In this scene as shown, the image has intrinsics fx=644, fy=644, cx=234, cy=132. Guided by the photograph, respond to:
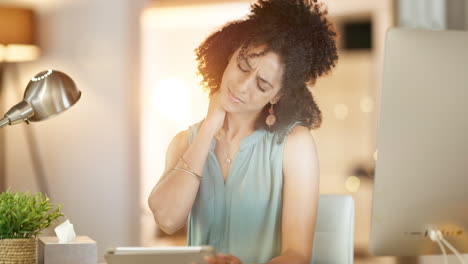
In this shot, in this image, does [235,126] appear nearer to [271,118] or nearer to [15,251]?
[271,118]

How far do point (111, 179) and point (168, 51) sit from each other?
0.49 m

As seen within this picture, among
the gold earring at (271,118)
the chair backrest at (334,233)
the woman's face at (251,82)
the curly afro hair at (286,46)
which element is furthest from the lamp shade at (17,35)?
the chair backrest at (334,233)

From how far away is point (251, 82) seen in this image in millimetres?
1870

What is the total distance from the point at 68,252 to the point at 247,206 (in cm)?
57

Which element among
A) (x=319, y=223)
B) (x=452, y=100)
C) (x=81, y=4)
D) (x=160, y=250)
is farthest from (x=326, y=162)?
(x=160, y=250)

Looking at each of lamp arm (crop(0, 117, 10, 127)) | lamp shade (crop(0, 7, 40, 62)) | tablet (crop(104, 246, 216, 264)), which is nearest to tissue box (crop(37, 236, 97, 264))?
lamp arm (crop(0, 117, 10, 127))

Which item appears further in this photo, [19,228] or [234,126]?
[234,126]

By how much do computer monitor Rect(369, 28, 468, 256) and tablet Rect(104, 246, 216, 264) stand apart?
40cm

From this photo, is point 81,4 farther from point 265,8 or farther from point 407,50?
point 407,50

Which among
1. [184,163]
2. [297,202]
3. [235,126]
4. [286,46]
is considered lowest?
[297,202]

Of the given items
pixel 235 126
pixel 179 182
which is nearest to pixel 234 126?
pixel 235 126

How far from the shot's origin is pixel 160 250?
1137 mm

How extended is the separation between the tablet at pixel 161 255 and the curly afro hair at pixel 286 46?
0.80 metres

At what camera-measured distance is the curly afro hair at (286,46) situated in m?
1.89
